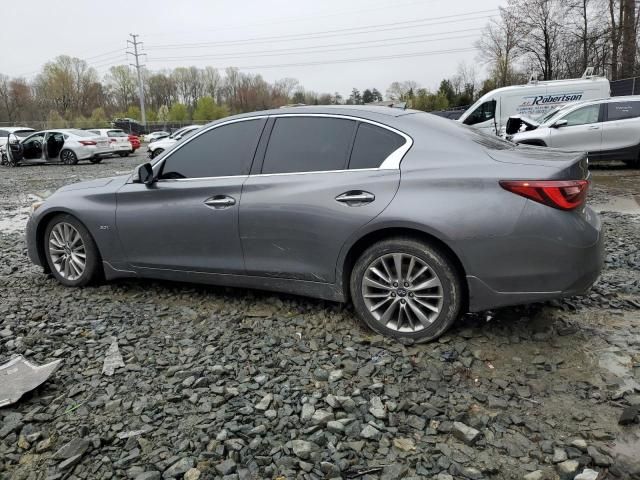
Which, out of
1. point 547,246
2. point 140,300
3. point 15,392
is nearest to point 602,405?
point 547,246

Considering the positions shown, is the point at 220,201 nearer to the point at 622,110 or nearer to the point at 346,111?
the point at 346,111

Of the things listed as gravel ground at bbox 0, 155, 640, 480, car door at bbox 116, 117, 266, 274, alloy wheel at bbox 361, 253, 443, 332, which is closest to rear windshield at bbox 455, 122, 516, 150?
alloy wheel at bbox 361, 253, 443, 332

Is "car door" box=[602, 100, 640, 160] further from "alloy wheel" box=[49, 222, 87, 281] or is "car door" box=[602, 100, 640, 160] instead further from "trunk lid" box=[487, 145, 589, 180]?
"alloy wheel" box=[49, 222, 87, 281]

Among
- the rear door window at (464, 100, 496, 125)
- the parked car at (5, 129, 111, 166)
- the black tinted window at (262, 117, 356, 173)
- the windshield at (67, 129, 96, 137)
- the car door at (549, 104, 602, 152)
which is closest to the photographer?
the black tinted window at (262, 117, 356, 173)

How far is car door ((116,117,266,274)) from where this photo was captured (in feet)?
12.7

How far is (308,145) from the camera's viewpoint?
12.2 feet

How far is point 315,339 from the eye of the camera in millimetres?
3512

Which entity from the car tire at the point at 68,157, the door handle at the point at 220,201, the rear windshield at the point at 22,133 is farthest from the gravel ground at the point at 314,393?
the rear windshield at the point at 22,133

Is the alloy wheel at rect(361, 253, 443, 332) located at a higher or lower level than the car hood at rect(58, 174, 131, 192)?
lower

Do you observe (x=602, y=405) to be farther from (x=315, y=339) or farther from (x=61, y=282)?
(x=61, y=282)

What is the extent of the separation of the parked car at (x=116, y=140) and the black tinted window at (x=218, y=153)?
1984 centimetres

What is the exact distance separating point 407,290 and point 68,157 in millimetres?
20960

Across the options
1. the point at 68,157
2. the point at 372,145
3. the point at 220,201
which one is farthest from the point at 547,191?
the point at 68,157

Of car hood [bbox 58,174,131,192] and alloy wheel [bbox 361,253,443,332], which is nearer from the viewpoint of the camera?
alloy wheel [bbox 361,253,443,332]
